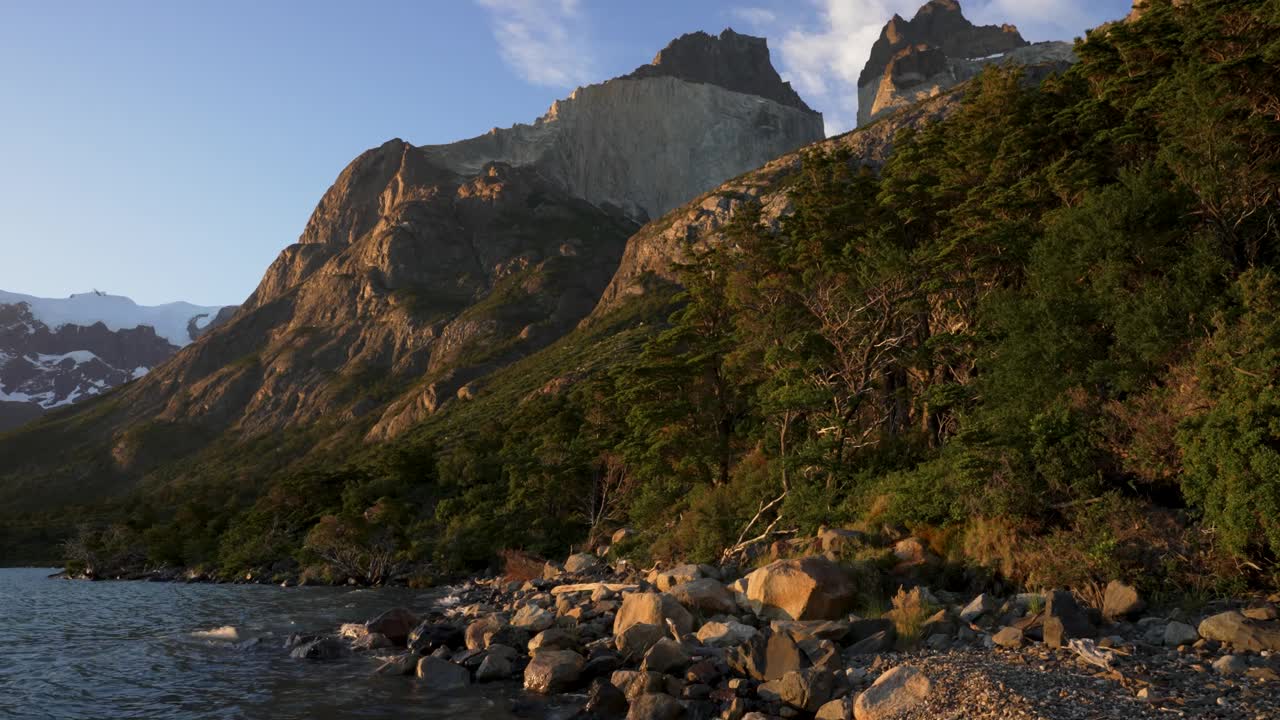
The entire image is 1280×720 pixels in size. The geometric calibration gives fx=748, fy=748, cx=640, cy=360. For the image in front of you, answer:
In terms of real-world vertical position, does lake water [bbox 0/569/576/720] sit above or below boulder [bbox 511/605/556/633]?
below

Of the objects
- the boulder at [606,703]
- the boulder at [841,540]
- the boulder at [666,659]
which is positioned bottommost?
the boulder at [606,703]

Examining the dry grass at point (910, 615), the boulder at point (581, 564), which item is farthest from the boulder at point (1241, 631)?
the boulder at point (581, 564)

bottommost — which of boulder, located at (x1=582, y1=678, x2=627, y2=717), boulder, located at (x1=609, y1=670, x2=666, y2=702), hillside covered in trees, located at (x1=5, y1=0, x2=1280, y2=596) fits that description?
boulder, located at (x1=582, y1=678, x2=627, y2=717)

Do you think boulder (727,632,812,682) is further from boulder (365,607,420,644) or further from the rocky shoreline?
boulder (365,607,420,644)

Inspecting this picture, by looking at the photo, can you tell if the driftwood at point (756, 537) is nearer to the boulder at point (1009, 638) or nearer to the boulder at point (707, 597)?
the boulder at point (707, 597)

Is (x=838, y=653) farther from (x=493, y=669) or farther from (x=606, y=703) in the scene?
(x=493, y=669)

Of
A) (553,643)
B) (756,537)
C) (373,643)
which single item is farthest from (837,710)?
(756,537)

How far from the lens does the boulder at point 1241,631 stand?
12633mm

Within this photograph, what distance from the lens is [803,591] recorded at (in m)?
18.0

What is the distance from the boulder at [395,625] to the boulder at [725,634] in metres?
10.2

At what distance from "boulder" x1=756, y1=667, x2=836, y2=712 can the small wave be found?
65.7 feet

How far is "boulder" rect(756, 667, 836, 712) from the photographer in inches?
503

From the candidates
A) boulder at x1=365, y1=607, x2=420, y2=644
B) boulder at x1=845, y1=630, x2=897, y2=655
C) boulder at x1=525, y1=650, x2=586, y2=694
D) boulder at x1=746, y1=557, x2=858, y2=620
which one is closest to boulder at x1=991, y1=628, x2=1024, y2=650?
boulder at x1=845, y1=630, x2=897, y2=655

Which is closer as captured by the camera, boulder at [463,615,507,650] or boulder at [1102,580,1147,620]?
boulder at [1102,580,1147,620]
